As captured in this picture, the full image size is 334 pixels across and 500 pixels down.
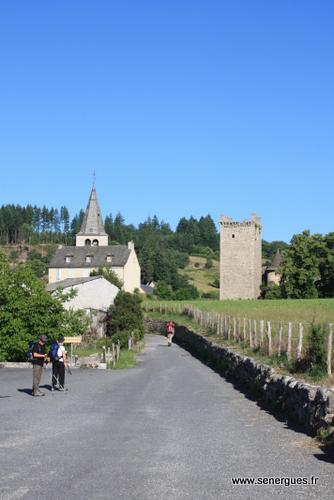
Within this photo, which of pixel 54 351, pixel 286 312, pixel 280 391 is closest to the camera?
pixel 280 391

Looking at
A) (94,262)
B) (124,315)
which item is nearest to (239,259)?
(94,262)

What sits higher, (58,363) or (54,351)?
(54,351)

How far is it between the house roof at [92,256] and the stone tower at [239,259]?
1465 centimetres

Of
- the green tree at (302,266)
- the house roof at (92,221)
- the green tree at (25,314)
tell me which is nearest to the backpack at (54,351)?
the green tree at (25,314)

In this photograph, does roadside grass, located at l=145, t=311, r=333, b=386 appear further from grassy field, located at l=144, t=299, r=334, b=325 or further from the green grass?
the green grass

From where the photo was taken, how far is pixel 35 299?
32.5 m

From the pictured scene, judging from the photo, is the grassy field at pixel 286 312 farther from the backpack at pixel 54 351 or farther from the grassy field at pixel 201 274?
the grassy field at pixel 201 274

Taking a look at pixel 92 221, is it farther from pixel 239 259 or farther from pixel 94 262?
pixel 239 259

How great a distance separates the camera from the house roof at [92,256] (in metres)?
94.1

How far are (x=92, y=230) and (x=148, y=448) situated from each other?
3850 inches

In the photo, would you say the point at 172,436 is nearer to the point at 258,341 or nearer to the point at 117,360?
the point at 258,341

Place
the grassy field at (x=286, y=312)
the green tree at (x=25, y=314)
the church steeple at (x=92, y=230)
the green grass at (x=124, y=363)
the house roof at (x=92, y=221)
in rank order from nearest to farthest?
the green grass at (x=124, y=363) → the green tree at (x=25, y=314) → the grassy field at (x=286, y=312) → the church steeple at (x=92, y=230) → the house roof at (x=92, y=221)

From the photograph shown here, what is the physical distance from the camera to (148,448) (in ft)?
33.4

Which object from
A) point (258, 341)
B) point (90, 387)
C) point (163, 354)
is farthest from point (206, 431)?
point (163, 354)
